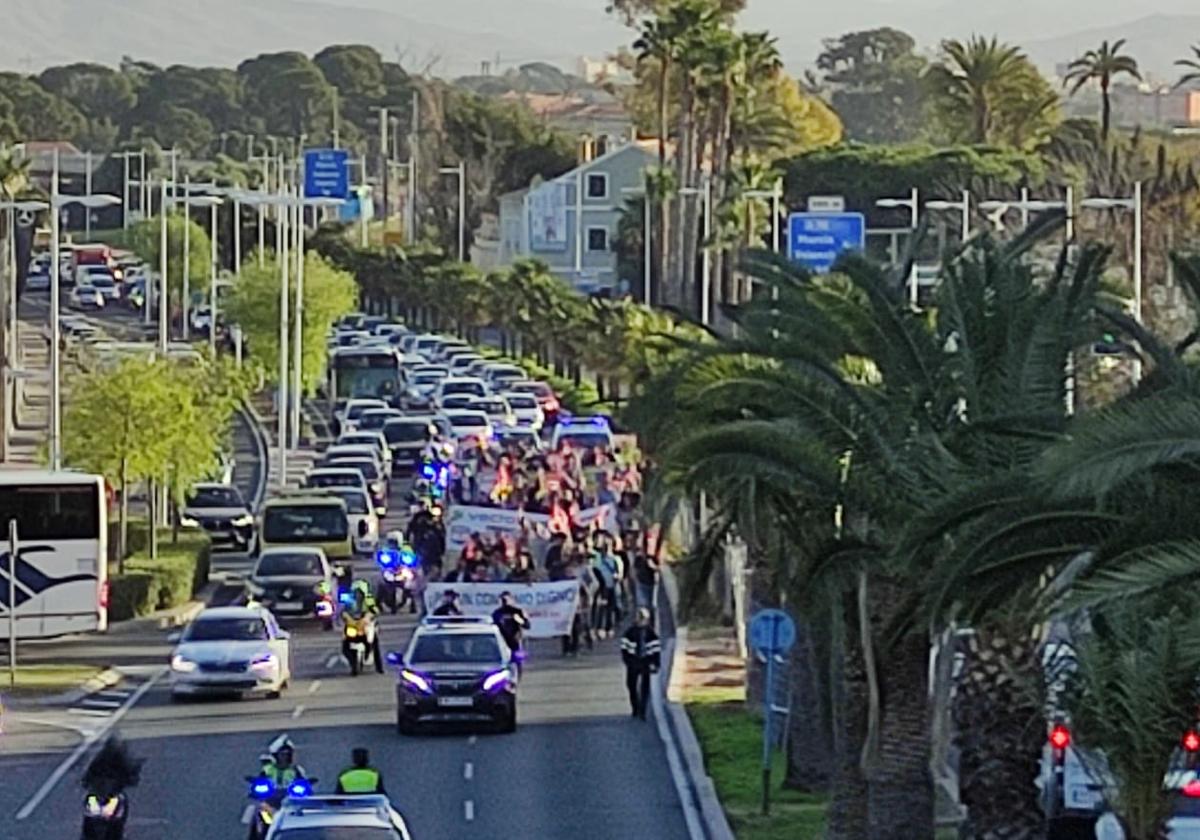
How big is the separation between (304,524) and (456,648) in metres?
18.7

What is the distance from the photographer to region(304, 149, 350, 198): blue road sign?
10656cm

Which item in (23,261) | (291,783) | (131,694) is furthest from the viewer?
(23,261)

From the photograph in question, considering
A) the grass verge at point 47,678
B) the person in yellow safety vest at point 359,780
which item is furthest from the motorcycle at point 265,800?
the grass verge at point 47,678

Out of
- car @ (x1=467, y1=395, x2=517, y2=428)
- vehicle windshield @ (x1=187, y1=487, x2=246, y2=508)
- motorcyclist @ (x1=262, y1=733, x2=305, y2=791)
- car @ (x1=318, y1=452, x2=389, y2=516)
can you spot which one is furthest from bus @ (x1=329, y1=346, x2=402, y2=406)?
motorcyclist @ (x1=262, y1=733, x2=305, y2=791)

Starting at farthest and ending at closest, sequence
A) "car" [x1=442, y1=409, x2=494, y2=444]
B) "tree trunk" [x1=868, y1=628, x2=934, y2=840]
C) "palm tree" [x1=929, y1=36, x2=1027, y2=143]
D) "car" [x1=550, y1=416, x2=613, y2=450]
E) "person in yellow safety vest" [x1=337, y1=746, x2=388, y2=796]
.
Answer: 1. "palm tree" [x1=929, y1=36, x2=1027, y2=143]
2. "car" [x1=442, y1=409, x2=494, y2=444]
3. "car" [x1=550, y1=416, x2=613, y2=450]
4. "tree trunk" [x1=868, y1=628, x2=934, y2=840]
5. "person in yellow safety vest" [x1=337, y1=746, x2=388, y2=796]

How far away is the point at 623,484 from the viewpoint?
5966cm

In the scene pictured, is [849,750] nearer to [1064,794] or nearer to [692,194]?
[1064,794]

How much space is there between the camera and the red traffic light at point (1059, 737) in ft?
82.5

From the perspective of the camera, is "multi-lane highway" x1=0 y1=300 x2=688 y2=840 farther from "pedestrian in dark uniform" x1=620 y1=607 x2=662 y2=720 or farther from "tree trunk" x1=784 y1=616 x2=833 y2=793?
"tree trunk" x1=784 y1=616 x2=833 y2=793

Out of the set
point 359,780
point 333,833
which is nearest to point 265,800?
point 359,780

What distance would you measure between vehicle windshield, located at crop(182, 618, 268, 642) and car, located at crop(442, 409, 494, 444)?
109ft

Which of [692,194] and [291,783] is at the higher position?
[692,194]

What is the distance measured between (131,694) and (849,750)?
15903mm

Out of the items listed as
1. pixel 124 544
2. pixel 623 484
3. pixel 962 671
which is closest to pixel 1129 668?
pixel 962 671
